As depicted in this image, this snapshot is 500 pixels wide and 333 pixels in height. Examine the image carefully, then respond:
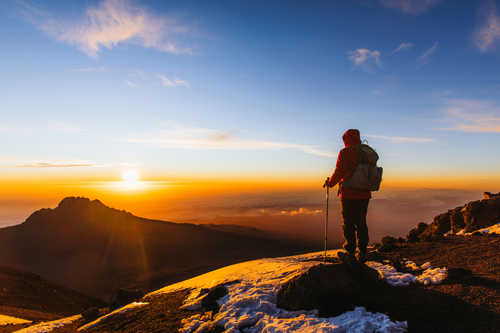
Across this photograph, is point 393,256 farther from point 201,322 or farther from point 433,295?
point 201,322

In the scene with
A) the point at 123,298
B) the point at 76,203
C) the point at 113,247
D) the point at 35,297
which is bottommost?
the point at 113,247

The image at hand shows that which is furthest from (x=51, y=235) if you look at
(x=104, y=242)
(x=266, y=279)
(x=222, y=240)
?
(x=266, y=279)

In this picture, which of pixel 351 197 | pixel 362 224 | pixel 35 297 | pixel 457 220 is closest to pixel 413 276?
pixel 362 224

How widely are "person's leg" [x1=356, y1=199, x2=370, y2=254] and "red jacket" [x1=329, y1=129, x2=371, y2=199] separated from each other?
0.22 m

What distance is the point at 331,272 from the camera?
5.27m

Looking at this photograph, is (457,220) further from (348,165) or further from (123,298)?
(123,298)

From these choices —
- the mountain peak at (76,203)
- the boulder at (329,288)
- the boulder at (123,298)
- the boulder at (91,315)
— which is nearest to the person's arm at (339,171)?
the boulder at (329,288)

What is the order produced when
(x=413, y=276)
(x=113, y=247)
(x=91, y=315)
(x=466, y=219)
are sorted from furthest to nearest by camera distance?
1. (x=113, y=247)
2. (x=466, y=219)
3. (x=91, y=315)
4. (x=413, y=276)

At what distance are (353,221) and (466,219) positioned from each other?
45.8 ft

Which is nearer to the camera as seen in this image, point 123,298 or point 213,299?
point 213,299

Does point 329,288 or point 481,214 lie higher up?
point 329,288

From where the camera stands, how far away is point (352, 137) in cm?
666

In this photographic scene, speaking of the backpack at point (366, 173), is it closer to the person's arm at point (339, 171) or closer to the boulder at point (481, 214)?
the person's arm at point (339, 171)

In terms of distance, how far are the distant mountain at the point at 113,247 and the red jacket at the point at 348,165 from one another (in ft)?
161
